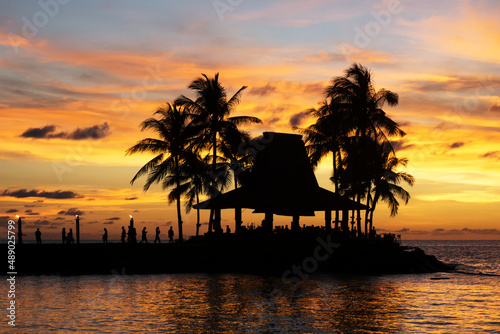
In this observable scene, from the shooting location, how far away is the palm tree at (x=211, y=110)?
5312 cm

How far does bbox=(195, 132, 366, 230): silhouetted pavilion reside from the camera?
43438mm

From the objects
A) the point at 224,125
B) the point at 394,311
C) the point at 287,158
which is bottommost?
the point at 394,311

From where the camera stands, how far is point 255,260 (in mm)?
44750

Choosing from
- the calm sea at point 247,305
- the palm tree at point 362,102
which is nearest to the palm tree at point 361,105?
the palm tree at point 362,102

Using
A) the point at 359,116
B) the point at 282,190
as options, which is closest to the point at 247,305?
the point at 282,190

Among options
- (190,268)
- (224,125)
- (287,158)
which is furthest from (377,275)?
(224,125)

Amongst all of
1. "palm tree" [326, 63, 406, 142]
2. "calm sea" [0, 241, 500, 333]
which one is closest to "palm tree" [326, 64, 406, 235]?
"palm tree" [326, 63, 406, 142]

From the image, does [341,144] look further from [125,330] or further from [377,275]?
[125,330]

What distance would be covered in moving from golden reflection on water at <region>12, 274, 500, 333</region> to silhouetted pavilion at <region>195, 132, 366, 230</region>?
Answer: 16.2ft

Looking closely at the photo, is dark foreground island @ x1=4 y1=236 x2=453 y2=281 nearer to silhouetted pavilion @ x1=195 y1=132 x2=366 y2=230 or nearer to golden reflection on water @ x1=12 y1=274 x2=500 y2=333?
silhouetted pavilion @ x1=195 y1=132 x2=366 y2=230

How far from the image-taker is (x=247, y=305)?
1158 inches

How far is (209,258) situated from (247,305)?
16550 mm

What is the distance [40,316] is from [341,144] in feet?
127

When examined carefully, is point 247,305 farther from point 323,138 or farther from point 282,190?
point 323,138
